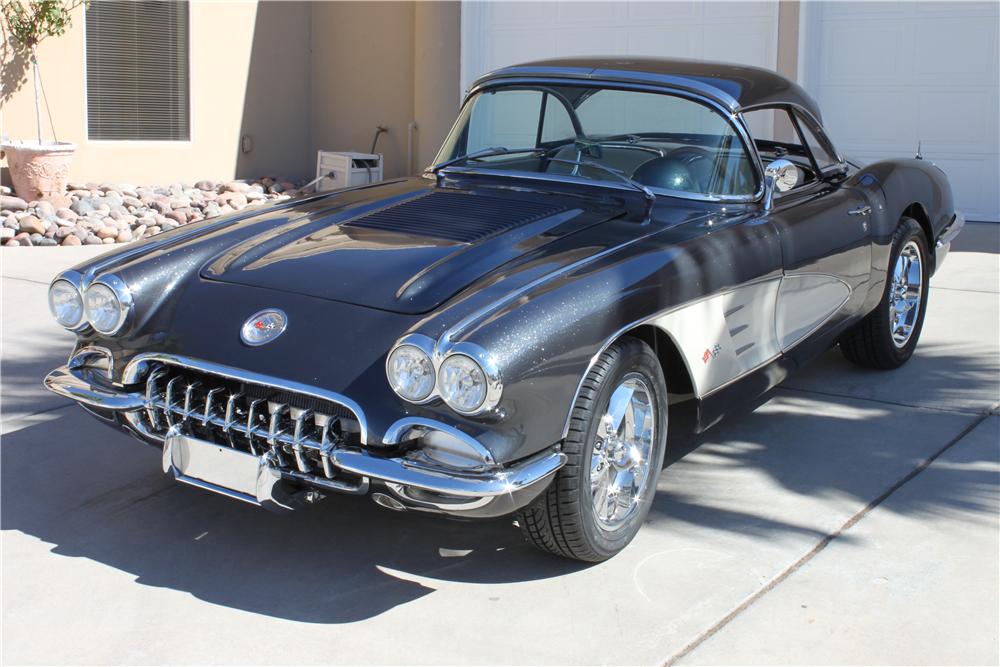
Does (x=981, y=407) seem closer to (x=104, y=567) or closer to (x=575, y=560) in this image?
(x=575, y=560)

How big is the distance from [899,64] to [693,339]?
706 cm

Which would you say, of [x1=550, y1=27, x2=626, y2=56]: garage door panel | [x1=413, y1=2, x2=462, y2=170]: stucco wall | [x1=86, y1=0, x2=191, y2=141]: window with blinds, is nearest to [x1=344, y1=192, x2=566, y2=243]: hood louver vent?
[x1=550, y1=27, x2=626, y2=56]: garage door panel

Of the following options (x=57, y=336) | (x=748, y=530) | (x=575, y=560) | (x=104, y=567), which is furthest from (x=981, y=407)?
(x=57, y=336)

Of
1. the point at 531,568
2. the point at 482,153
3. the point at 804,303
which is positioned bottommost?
the point at 531,568

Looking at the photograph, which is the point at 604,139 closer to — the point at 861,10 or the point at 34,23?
the point at 861,10

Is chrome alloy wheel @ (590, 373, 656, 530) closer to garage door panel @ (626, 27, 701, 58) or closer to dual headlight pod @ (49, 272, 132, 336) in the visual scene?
dual headlight pod @ (49, 272, 132, 336)

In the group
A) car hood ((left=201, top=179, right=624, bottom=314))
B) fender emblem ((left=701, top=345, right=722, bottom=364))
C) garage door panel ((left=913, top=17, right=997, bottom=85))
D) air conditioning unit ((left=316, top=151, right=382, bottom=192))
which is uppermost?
garage door panel ((left=913, top=17, right=997, bottom=85))

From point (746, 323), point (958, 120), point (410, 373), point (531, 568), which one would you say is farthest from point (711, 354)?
point (958, 120)

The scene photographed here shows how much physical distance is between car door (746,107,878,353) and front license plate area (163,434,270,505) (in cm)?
206

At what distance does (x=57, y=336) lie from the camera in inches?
236

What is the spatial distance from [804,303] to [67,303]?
2695mm

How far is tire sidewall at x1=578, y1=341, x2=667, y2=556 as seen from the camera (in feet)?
10.4

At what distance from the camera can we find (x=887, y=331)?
527 cm

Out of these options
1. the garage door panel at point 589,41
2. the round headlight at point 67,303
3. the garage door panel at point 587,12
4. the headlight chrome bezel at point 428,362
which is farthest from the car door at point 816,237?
the garage door panel at point 587,12
